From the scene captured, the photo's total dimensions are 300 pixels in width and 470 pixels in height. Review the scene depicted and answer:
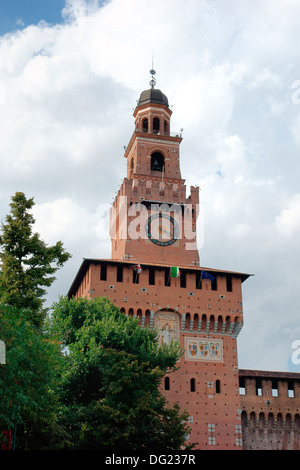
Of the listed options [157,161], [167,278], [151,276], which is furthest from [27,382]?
[157,161]

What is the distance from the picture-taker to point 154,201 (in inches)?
1988

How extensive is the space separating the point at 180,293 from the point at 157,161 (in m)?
14.0

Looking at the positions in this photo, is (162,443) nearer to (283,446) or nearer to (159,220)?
(283,446)

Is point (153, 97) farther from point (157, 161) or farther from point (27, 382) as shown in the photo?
point (27, 382)

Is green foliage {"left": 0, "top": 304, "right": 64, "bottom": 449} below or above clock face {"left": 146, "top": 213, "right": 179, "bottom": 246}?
below

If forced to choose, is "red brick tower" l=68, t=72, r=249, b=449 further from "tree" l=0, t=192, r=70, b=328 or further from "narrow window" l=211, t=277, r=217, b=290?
"tree" l=0, t=192, r=70, b=328

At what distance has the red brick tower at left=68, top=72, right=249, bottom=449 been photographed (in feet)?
143

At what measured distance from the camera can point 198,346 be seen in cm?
4522

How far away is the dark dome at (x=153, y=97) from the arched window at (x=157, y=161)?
5.16 meters

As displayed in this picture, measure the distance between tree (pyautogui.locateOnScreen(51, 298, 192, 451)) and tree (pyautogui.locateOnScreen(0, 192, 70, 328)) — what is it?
4838mm

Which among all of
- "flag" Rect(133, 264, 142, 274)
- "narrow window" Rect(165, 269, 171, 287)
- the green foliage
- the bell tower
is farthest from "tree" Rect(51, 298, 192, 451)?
the bell tower

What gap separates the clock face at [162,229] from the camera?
4903 cm

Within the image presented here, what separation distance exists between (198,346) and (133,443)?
580 inches
